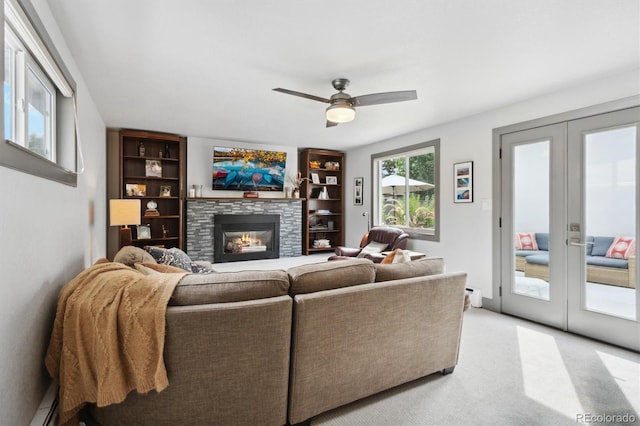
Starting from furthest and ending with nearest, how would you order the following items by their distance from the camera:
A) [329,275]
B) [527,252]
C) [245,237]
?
[245,237] < [527,252] < [329,275]

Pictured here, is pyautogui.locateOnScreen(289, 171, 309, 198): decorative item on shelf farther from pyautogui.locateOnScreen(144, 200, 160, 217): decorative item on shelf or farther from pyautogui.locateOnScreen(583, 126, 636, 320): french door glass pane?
pyautogui.locateOnScreen(583, 126, 636, 320): french door glass pane

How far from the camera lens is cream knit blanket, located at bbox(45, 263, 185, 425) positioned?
4.50ft

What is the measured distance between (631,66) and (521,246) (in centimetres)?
190

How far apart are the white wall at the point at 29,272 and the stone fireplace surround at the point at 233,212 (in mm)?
3302

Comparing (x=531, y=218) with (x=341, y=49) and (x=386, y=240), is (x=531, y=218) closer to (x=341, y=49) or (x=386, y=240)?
(x=386, y=240)

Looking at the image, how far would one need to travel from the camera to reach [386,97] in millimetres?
2787

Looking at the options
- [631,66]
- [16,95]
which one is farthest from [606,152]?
[16,95]

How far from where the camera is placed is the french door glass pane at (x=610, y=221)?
9.14ft

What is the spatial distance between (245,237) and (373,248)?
102 inches

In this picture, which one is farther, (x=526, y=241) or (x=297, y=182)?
(x=297, y=182)

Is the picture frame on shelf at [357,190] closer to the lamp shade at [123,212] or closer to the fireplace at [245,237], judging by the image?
the fireplace at [245,237]

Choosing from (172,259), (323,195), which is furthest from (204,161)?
(172,259)

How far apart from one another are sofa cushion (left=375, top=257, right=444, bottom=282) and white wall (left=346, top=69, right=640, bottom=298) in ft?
6.58

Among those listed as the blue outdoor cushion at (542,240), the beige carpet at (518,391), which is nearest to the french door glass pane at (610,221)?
the blue outdoor cushion at (542,240)
